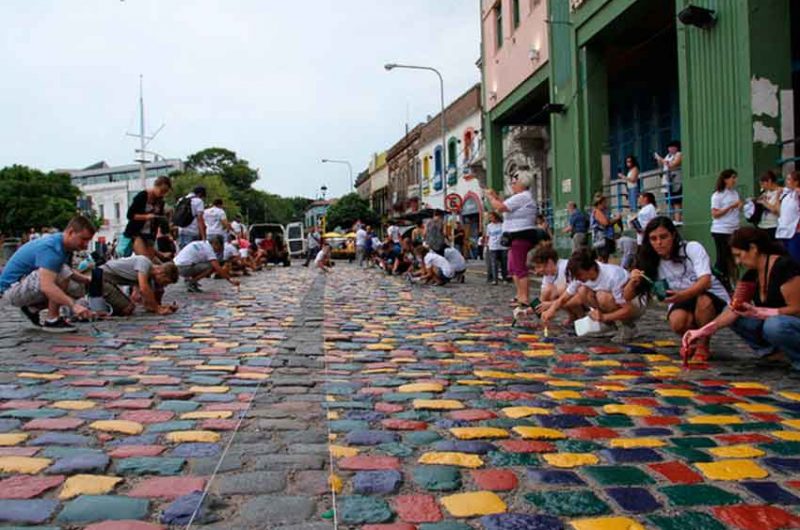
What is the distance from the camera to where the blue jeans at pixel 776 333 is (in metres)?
4.80

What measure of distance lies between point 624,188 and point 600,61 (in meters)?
2.98

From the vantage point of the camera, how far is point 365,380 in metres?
5.00

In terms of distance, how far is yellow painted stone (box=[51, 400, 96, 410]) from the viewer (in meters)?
4.12

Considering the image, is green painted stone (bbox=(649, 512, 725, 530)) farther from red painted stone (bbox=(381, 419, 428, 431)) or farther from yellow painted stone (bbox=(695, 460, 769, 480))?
red painted stone (bbox=(381, 419, 428, 431))

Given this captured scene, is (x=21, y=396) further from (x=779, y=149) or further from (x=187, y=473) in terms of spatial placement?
(x=779, y=149)

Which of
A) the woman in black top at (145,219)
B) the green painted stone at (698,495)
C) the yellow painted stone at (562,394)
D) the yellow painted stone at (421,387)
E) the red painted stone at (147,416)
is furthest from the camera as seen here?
the woman in black top at (145,219)

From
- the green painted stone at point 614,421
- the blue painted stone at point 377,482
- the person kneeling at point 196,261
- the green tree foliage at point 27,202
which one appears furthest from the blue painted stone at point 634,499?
the green tree foliage at point 27,202

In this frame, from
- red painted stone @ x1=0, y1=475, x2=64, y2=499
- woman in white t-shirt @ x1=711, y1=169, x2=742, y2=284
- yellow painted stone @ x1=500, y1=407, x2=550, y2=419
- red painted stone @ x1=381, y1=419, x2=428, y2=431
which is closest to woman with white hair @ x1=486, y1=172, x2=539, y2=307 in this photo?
woman in white t-shirt @ x1=711, y1=169, x2=742, y2=284

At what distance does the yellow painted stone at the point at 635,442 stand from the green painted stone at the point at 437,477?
86cm

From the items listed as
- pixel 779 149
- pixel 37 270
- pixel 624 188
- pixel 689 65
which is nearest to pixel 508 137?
pixel 624 188

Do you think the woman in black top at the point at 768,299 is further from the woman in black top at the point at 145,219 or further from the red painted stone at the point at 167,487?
the woman in black top at the point at 145,219

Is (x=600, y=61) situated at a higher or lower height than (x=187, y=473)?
higher

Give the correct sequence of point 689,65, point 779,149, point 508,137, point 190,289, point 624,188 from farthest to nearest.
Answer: point 508,137 → point 624,188 → point 190,289 → point 689,65 → point 779,149

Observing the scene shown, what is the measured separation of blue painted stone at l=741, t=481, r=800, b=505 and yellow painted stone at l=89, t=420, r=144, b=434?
9.06 feet
